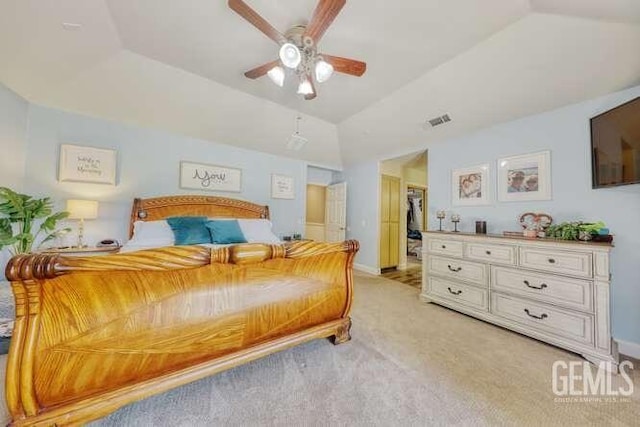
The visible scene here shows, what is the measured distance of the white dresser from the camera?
1.82 metres

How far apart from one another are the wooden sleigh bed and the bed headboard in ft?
8.74

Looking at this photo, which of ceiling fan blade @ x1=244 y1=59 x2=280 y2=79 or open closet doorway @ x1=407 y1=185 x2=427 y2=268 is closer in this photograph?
ceiling fan blade @ x1=244 y1=59 x2=280 y2=79

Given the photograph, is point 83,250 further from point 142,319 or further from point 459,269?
point 459,269

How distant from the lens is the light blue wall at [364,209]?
15.3 ft

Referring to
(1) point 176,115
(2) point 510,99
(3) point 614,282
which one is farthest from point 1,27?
(3) point 614,282

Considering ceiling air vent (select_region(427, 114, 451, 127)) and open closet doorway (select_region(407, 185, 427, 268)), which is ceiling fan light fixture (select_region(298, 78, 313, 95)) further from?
open closet doorway (select_region(407, 185, 427, 268))

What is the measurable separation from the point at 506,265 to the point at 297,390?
239cm

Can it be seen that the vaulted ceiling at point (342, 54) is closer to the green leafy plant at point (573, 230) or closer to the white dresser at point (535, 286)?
the green leafy plant at point (573, 230)

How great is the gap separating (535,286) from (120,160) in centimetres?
530

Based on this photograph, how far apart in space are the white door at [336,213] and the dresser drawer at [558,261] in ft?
10.7

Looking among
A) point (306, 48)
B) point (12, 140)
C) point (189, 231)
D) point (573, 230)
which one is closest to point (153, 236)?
point (189, 231)

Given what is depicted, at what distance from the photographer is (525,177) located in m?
2.65

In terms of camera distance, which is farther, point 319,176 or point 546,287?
point 319,176
